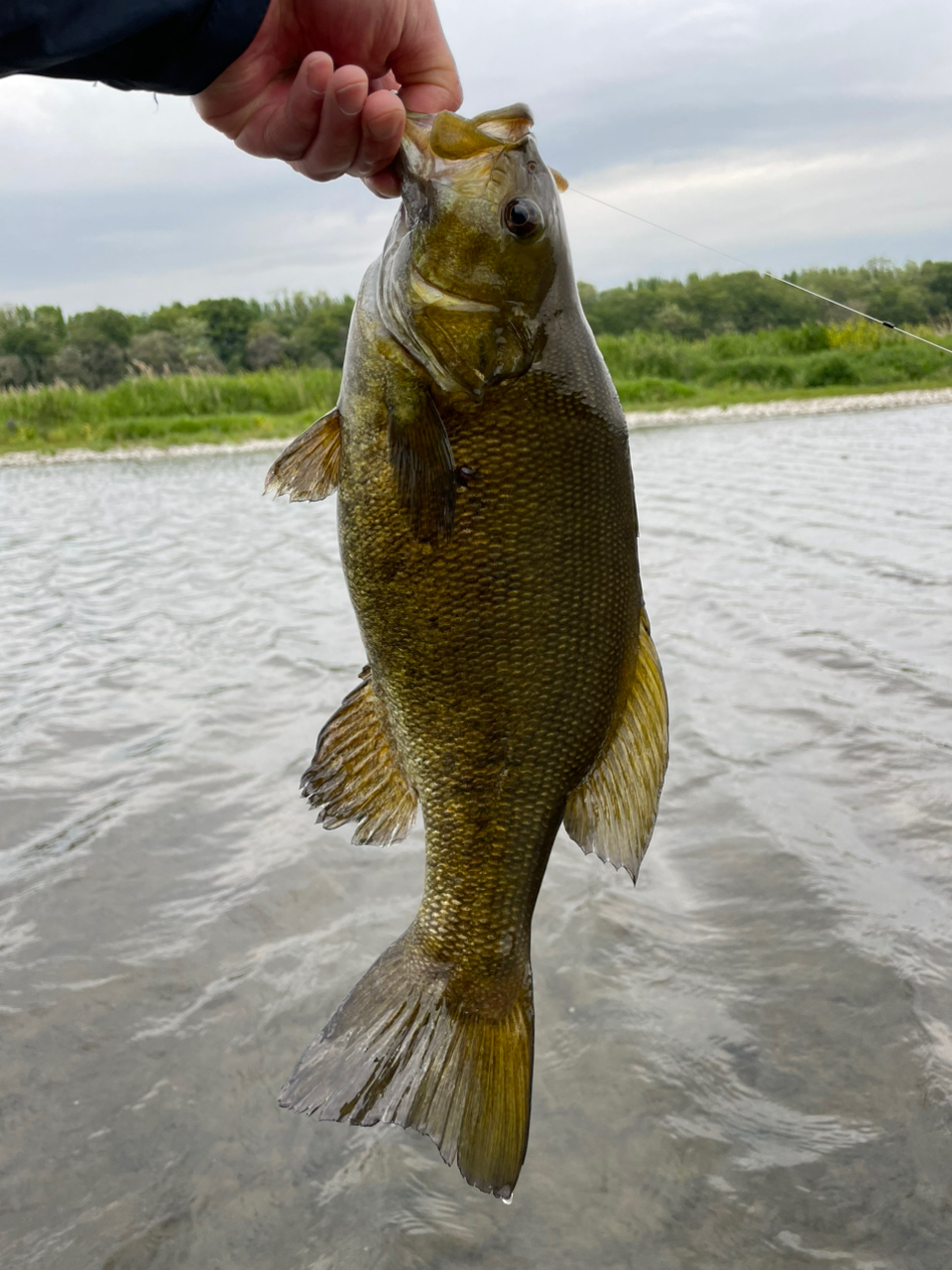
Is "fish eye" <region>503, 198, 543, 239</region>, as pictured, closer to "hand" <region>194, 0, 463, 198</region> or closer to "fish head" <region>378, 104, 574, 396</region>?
"fish head" <region>378, 104, 574, 396</region>

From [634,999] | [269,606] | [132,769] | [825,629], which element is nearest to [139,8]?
[634,999]

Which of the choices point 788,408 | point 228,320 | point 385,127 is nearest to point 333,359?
point 228,320

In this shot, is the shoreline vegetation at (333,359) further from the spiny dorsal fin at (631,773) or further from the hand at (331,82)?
the spiny dorsal fin at (631,773)

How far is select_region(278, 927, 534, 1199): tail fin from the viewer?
177 cm

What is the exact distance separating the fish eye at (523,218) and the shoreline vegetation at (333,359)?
2135 cm

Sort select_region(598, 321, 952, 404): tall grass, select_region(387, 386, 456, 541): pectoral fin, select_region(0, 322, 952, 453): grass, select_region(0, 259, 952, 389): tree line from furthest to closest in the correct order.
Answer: select_region(0, 259, 952, 389): tree line → select_region(598, 321, 952, 404): tall grass → select_region(0, 322, 952, 453): grass → select_region(387, 386, 456, 541): pectoral fin

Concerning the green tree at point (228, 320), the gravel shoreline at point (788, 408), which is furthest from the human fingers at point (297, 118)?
the green tree at point (228, 320)

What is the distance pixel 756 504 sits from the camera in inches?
453

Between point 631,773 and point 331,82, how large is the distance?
1.46 metres

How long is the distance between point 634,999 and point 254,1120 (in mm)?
1165

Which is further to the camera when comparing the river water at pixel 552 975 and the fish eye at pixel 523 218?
the river water at pixel 552 975

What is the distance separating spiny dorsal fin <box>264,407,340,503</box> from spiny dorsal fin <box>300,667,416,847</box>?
0.40 meters

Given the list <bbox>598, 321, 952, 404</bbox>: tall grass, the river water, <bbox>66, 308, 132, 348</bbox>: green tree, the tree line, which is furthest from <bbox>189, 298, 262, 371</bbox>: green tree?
the river water

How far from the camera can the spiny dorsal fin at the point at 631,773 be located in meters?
1.86
